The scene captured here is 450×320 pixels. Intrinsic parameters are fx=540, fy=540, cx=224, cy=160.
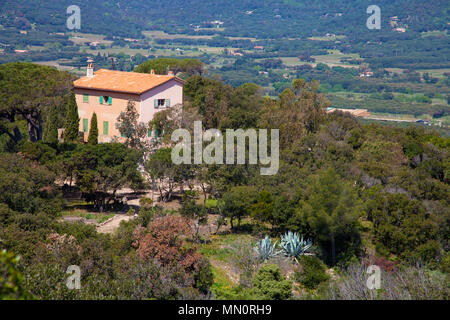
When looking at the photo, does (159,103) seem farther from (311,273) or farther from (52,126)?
(311,273)

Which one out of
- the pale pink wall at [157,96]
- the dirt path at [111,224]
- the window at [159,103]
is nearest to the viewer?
the dirt path at [111,224]

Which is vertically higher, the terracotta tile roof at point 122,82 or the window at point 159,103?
the terracotta tile roof at point 122,82

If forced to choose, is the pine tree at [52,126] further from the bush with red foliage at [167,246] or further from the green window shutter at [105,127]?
the bush with red foliage at [167,246]

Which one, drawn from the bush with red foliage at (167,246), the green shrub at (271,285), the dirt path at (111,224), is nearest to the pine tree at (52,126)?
Result: the dirt path at (111,224)

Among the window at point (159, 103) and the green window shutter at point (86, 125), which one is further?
the green window shutter at point (86, 125)

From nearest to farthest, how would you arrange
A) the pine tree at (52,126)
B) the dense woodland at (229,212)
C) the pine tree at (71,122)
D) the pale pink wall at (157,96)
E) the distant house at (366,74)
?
the dense woodland at (229,212), the pine tree at (71,122), the pine tree at (52,126), the pale pink wall at (157,96), the distant house at (366,74)
